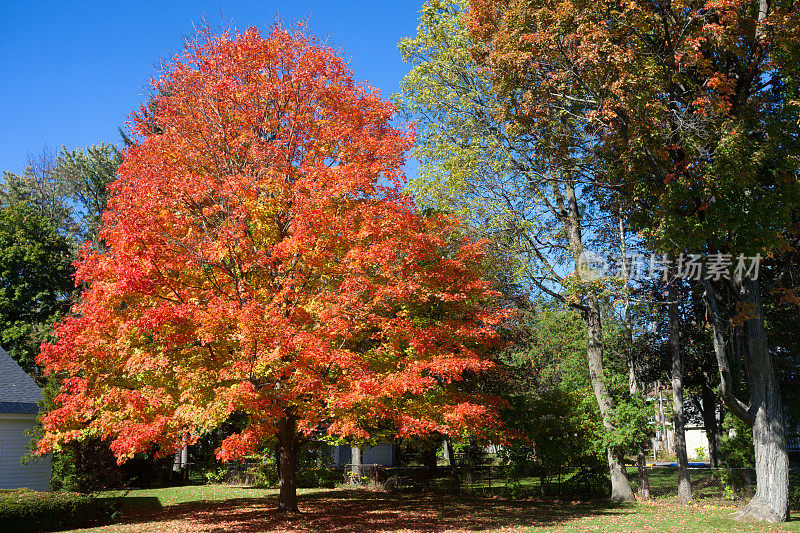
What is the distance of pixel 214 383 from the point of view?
1321 cm

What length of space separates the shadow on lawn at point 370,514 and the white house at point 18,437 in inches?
210

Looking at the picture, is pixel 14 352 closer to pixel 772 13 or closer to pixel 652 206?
pixel 652 206

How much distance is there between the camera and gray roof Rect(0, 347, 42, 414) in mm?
19922

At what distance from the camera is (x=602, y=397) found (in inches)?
838

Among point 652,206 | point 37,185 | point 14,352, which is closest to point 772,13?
point 652,206

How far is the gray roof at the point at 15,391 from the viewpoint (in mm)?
19922

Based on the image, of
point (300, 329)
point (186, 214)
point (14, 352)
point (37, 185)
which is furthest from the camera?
A: point (37, 185)

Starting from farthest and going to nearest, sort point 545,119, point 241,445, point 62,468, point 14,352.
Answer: point 14,352, point 62,468, point 545,119, point 241,445

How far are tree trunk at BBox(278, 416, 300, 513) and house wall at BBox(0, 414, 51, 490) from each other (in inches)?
379

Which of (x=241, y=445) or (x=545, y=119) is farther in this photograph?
(x=545, y=119)

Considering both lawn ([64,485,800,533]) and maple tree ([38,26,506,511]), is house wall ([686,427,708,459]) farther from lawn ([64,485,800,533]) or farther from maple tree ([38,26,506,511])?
maple tree ([38,26,506,511])

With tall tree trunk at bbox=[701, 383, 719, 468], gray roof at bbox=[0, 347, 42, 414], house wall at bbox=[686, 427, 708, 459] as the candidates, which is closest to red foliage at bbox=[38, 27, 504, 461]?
gray roof at bbox=[0, 347, 42, 414]

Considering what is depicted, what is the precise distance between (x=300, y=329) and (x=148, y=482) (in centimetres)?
2173

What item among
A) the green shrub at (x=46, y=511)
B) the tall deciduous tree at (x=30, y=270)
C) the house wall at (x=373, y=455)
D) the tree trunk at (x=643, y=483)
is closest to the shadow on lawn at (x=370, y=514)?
the green shrub at (x=46, y=511)
